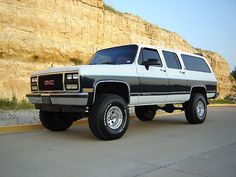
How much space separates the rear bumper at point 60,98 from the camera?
6328mm

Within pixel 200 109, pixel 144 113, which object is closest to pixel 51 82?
pixel 144 113

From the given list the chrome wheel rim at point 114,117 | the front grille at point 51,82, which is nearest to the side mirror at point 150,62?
the chrome wheel rim at point 114,117

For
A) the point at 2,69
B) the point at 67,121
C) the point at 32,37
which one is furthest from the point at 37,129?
the point at 32,37

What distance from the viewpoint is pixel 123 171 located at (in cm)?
438

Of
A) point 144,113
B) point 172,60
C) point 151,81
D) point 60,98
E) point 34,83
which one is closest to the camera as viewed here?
point 60,98

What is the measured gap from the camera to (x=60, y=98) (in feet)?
22.0

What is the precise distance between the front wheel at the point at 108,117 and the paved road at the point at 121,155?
0.67ft

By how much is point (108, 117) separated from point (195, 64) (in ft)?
15.2

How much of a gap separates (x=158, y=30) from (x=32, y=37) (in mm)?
17903

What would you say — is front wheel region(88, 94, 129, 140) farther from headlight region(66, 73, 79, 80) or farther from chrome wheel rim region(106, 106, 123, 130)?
headlight region(66, 73, 79, 80)

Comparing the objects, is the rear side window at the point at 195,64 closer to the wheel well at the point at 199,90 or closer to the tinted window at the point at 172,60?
the tinted window at the point at 172,60

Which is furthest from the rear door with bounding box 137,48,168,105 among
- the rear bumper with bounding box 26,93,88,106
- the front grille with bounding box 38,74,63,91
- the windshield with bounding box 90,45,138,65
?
the front grille with bounding box 38,74,63,91

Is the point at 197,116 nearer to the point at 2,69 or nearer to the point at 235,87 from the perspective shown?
the point at 2,69

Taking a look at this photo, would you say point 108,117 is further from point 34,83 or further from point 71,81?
point 34,83
